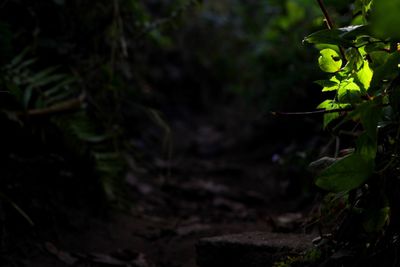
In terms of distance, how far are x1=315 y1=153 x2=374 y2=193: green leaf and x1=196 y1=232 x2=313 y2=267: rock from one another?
0.44 m

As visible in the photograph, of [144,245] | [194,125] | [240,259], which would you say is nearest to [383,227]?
[240,259]

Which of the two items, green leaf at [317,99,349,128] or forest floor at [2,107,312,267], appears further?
forest floor at [2,107,312,267]

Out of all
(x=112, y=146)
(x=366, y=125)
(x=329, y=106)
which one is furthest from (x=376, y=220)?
(x=112, y=146)

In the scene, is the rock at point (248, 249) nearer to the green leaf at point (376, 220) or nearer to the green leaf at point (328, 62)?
the green leaf at point (376, 220)

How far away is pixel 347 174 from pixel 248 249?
61 centimetres

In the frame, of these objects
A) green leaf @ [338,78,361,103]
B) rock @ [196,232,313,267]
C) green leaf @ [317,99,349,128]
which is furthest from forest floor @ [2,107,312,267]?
green leaf @ [338,78,361,103]

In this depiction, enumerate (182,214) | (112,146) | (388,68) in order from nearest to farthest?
(388,68), (112,146), (182,214)

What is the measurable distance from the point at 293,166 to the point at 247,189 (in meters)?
0.74

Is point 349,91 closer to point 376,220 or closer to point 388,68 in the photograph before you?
point 388,68

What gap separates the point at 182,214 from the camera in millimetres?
3170

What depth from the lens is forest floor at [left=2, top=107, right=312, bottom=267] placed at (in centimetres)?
220

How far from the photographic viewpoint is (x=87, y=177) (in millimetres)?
2686

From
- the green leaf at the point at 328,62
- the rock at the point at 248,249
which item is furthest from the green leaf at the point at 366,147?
the rock at the point at 248,249

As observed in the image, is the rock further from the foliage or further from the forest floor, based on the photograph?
the foliage
